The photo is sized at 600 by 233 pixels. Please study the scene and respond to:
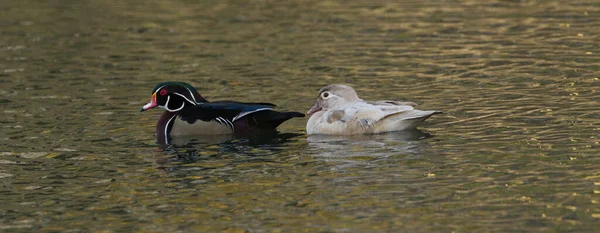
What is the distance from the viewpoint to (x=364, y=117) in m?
14.8

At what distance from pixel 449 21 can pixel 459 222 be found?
16747mm

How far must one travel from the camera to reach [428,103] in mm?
17109

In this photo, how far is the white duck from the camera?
14.7 meters

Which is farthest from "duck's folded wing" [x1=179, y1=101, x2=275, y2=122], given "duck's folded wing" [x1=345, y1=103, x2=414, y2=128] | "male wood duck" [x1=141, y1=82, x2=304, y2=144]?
"duck's folded wing" [x1=345, y1=103, x2=414, y2=128]

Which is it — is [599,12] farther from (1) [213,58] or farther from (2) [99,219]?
(2) [99,219]

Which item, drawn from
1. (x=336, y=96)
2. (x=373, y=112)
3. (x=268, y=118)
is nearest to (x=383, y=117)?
(x=373, y=112)

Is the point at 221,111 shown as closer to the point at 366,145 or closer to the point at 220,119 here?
the point at 220,119

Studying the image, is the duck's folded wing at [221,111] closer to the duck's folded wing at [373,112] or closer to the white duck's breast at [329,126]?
the white duck's breast at [329,126]

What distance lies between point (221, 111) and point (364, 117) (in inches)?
75.9

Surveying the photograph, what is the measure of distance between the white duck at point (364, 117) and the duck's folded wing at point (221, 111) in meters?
0.72

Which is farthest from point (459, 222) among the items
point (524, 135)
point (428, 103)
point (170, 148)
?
point (428, 103)

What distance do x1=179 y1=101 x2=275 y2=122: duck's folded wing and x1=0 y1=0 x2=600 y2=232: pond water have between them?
0.36 metres

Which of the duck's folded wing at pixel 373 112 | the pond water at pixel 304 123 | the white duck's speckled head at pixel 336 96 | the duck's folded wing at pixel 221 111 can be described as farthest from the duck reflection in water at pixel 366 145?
the duck's folded wing at pixel 221 111

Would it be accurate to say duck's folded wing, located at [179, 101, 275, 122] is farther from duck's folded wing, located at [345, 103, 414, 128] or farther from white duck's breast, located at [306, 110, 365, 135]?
duck's folded wing, located at [345, 103, 414, 128]
